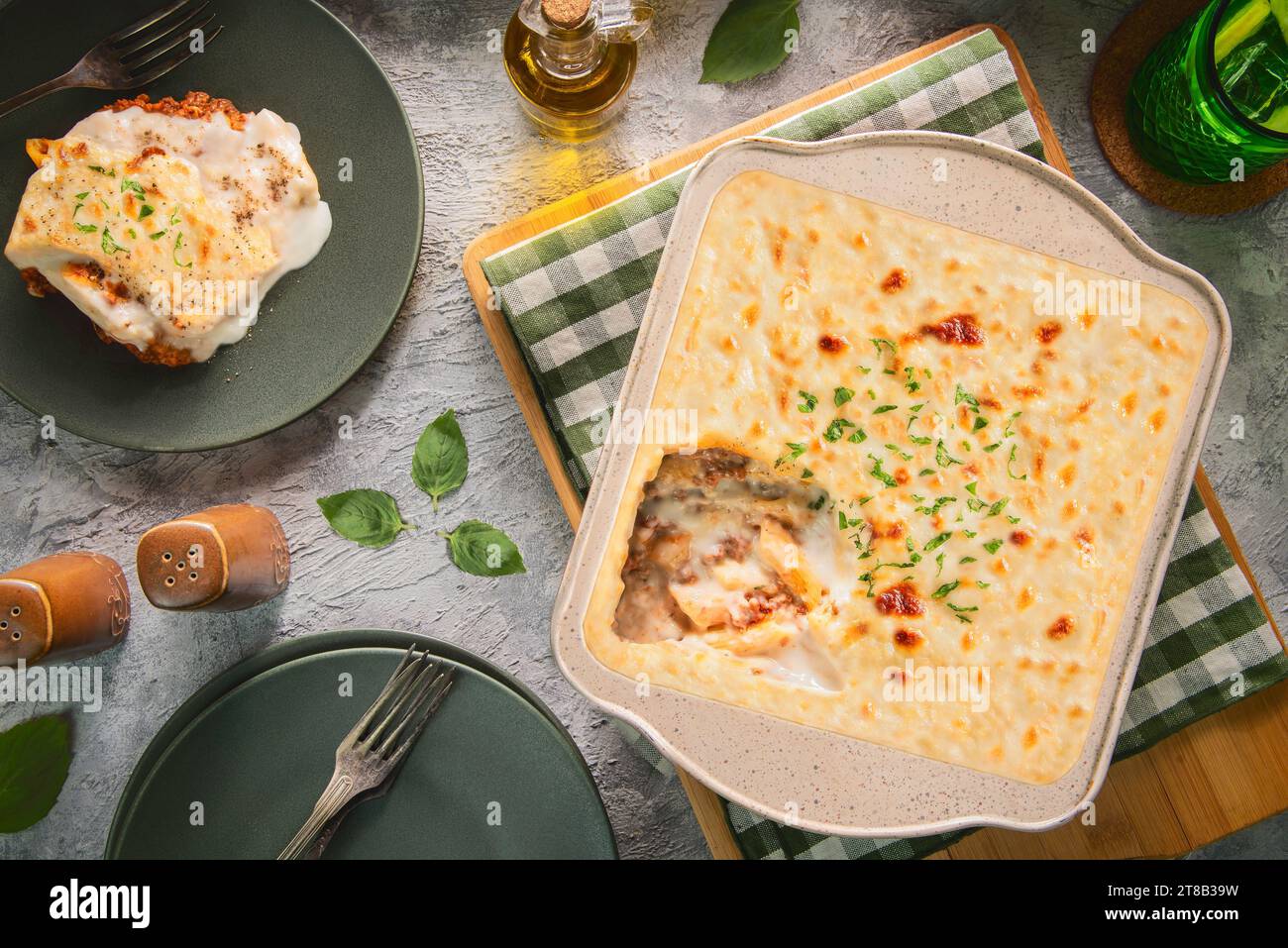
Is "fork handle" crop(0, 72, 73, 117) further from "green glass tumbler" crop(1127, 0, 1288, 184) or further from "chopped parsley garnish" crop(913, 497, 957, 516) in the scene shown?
"green glass tumbler" crop(1127, 0, 1288, 184)

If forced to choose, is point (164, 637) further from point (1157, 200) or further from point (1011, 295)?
point (1157, 200)

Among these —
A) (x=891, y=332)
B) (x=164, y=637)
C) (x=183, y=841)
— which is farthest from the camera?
(x=164, y=637)

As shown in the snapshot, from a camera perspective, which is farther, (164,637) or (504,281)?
(164,637)

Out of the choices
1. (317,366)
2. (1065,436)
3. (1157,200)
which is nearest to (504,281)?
(317,366)

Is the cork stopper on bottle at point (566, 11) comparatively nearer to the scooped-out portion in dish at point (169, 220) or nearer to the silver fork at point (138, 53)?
the scooped-out portion in dish at point (169, 220)

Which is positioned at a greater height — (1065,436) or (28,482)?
(28,482)

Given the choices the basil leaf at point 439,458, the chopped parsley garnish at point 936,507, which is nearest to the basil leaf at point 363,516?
the basil leaf at point 439,458

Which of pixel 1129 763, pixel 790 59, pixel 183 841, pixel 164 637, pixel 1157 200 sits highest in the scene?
pixel 790 59

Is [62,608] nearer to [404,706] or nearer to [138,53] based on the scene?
[404,706]
